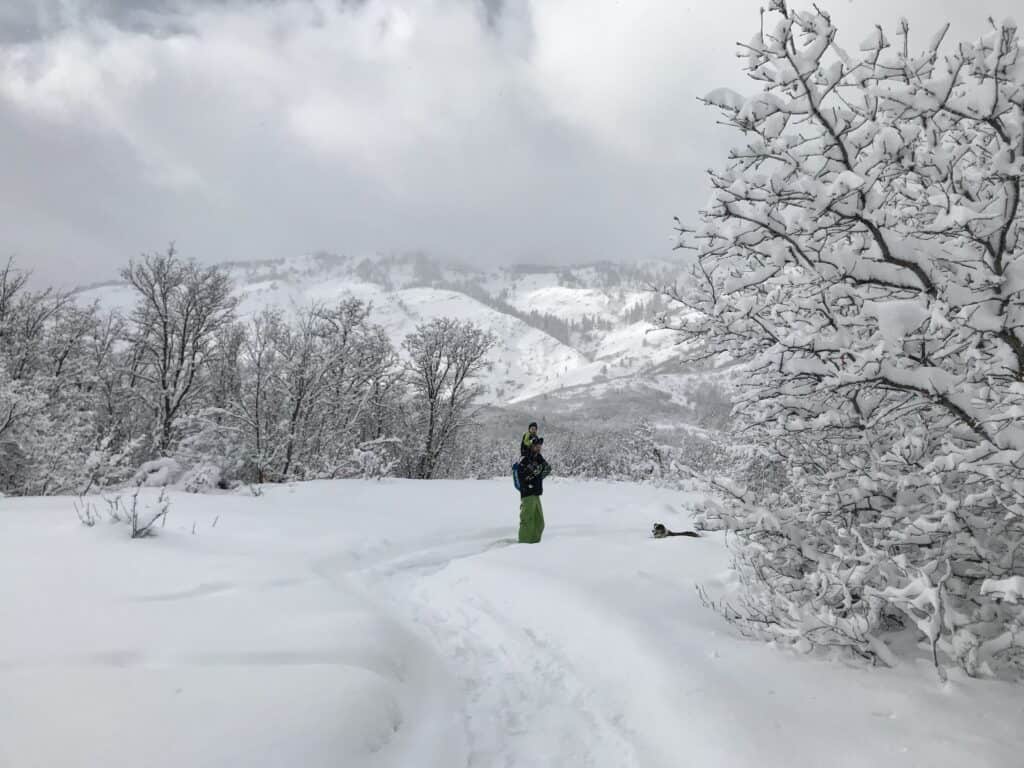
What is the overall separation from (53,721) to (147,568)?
239 cm

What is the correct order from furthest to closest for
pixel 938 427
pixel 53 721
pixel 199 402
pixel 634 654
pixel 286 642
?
pixel 199 402
pixel 634 654
pixel 286 642
pixel 938 427
pixel 53 721

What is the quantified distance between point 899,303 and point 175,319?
853 inches

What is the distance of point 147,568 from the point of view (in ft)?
14.6

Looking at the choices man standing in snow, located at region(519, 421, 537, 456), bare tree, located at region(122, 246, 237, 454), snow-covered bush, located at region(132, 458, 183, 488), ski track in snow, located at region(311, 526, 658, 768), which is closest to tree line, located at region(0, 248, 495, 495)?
bare tree, located at region(122, 246, 237, 454)

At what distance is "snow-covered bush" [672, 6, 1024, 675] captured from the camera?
2.52 m

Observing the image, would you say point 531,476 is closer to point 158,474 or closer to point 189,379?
point 158,474

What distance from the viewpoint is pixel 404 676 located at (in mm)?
3719

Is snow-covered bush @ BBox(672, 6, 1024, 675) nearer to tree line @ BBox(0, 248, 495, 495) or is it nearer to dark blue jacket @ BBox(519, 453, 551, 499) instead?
dark blue jacket @ BBox(519, 453, 551, 499)

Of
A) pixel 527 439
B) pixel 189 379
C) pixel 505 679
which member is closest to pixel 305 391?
pixel 189 379

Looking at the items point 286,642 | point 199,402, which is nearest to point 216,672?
point 286,642

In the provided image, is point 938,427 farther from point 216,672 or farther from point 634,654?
point 216,672

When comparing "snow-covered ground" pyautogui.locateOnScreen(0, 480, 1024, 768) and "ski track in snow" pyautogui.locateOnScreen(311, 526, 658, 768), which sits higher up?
"snow-covered ground" pyautogui.locateOnScreen(0, 480, 1024, 768)

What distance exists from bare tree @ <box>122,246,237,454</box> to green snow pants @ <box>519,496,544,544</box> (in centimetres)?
1482

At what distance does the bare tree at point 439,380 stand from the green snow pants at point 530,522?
61.0 feet
